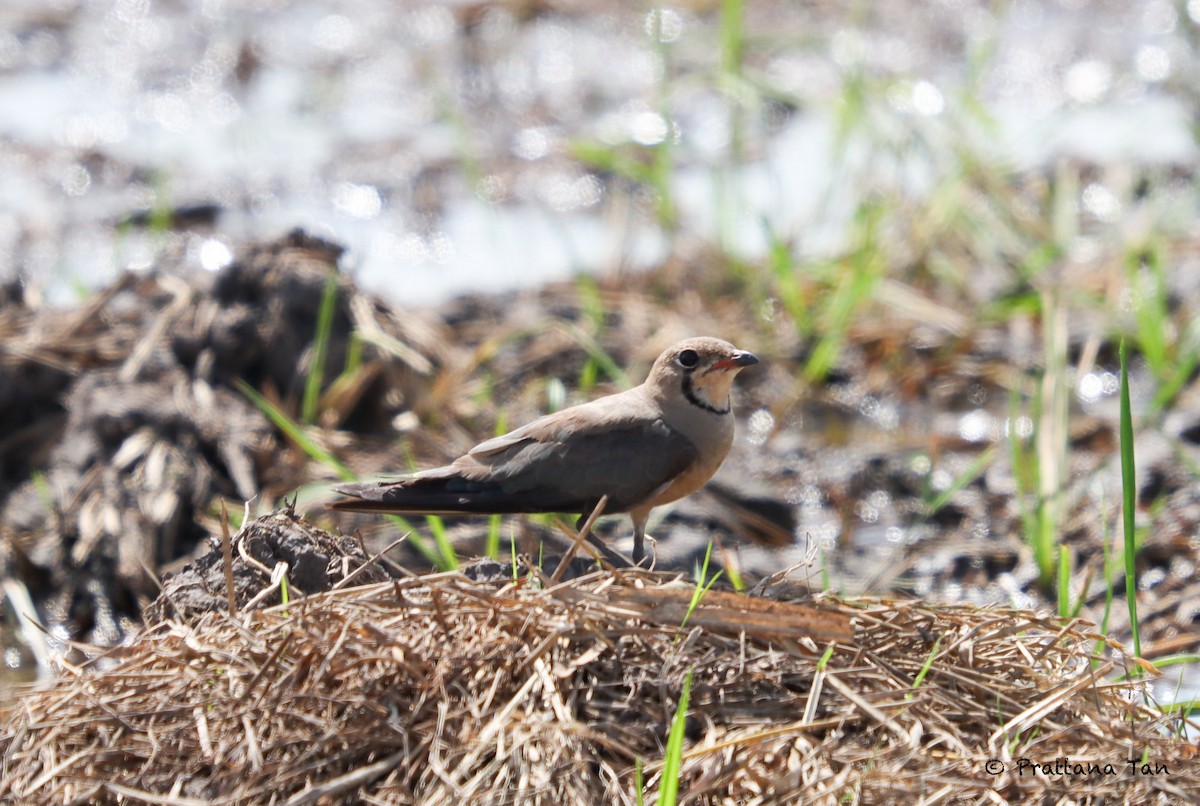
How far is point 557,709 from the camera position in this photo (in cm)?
360

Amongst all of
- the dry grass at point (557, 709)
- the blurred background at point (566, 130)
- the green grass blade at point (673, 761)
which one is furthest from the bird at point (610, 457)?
the blurred background at point (566, 130)

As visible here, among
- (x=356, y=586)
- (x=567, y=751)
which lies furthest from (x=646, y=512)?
(x=567, y=751)

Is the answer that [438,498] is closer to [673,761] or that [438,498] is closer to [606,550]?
[606,550]

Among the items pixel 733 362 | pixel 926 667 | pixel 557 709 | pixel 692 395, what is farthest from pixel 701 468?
pixel 557 709

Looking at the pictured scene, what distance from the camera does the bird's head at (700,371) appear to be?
522 cm

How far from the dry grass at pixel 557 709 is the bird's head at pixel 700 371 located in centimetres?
133

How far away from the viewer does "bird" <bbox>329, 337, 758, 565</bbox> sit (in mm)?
4965

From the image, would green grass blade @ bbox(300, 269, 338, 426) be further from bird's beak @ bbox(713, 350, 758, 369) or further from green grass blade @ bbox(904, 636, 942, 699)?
green grass blade @ bbox(904, 636, 942, 699)

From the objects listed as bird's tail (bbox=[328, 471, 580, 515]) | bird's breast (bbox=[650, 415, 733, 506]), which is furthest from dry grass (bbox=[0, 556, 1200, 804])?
bird's breast (bbox=[650, 415, 733, 506])

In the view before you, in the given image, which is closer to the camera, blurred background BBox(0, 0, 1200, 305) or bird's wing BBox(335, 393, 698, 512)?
bird's wing BBox(335, 393, 698, 512)

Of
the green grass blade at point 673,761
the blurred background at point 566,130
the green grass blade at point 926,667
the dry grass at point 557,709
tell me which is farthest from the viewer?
the blurred background at point 566,130

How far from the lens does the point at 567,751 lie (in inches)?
139

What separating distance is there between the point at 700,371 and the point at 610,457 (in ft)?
1.43

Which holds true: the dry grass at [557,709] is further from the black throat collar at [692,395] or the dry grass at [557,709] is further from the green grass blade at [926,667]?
the black throat collar at [692,395]
